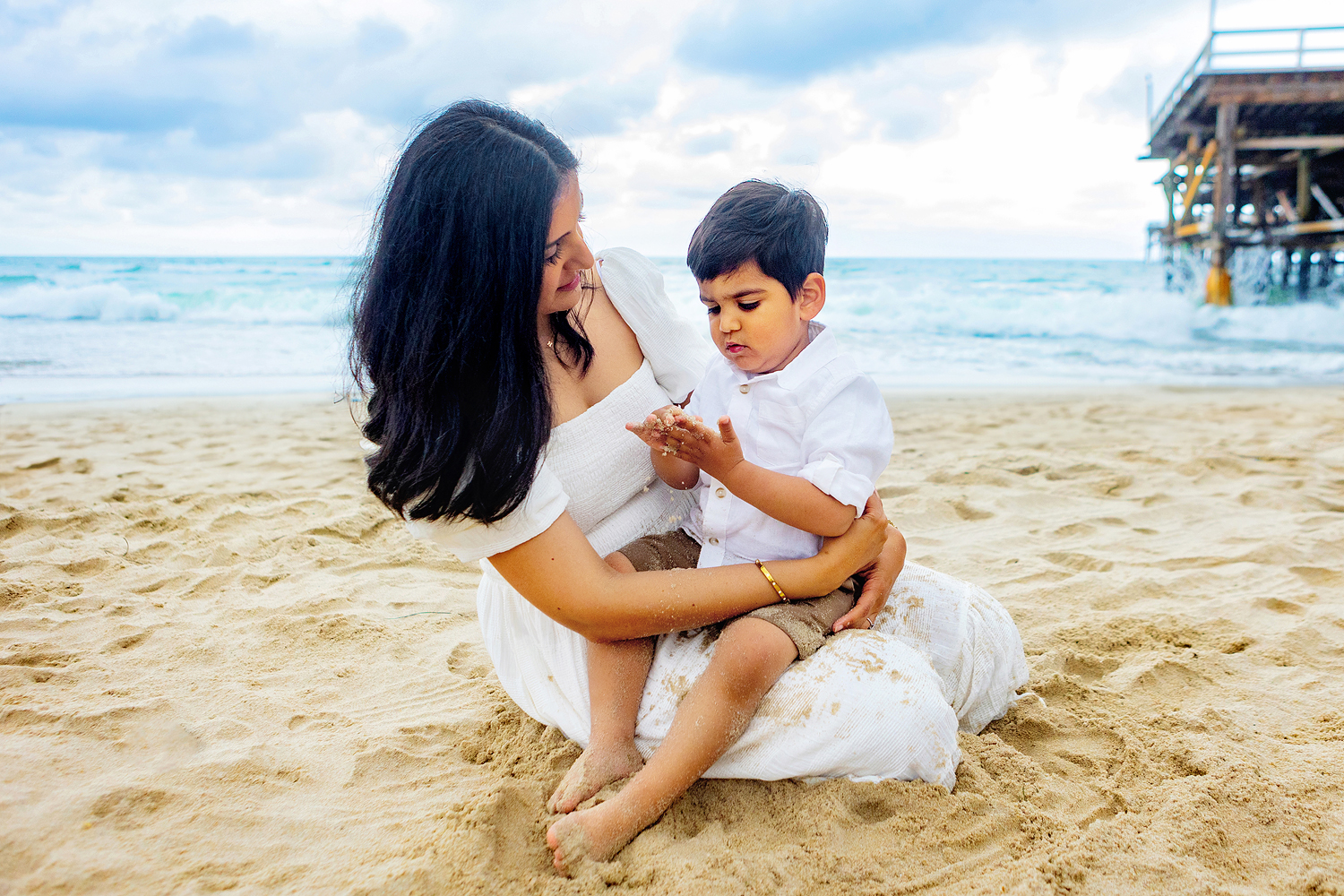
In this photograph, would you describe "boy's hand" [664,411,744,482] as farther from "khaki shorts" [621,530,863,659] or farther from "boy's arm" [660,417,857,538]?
"khaki shorts" [621,530,863,659]

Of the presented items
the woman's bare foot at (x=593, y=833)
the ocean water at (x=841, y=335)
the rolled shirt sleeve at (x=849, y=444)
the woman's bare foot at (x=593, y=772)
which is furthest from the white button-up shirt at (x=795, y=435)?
the ocean water at (x=841, y=335)

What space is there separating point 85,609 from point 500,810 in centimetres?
200

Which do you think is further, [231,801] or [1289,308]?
[1289,308]

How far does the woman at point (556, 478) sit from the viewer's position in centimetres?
172

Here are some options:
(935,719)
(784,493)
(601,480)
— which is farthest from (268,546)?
(935,719)

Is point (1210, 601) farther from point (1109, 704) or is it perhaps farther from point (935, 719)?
point (935, 719)

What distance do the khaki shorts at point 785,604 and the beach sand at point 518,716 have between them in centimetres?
33

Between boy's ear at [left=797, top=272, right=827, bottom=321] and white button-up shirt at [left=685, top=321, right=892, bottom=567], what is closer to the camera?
white button-up shirt at [left=685, top=321, right=892, bottom=567]

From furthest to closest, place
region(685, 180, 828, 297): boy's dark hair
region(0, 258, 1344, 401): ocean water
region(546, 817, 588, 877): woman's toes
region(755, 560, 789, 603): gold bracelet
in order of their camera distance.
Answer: region(0, 258, 1344, 401): ocean water → region(685, 180, 828, 297): boy's dark hair → region(755, 560, 789, 603): gold bracelet → region(546, 817, 588, 877): woman's toes

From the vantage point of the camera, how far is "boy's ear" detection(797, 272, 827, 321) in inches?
84.4

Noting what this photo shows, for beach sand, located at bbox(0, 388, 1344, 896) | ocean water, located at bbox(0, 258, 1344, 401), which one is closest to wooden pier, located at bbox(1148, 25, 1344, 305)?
ocean water, located at bbox(0, 258, 1344, 401)

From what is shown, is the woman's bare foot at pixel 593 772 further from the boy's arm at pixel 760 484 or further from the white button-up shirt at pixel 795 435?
the boy's arm at pixel 760 484

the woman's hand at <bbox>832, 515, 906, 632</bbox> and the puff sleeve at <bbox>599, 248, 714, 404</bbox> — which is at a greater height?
the puff sleeve at <bbox>599, 248, 714, 404</bbox>

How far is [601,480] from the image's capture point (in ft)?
6.76
